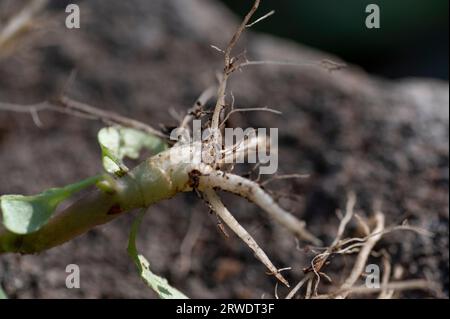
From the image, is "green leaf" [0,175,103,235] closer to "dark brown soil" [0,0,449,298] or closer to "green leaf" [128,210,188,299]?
"green leaf" [128,210,188,299]

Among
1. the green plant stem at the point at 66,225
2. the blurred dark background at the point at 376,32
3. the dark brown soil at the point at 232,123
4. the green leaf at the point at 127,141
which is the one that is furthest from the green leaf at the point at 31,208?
the blurred dark background at the point at 376,32

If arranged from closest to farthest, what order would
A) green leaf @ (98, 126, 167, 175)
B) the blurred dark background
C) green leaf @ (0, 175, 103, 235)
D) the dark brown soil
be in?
green leaf @ (0, 175, 103, 235) < green leaf @ (98, 126, 167, 175) < the dark brown soil < the blurred dark background

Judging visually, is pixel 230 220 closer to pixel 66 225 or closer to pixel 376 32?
pixel 66 225

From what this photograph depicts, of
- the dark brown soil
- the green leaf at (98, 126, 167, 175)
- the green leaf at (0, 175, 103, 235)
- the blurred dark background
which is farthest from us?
the blurred dark background

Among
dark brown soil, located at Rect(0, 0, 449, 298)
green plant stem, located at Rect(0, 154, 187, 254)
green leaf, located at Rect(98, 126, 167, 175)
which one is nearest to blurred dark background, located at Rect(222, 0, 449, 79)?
dark brown soil, located at Rect(0, 0, 449, 298)

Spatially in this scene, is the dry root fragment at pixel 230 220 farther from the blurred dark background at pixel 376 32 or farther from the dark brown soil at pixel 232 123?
the blurred dark background at pixel 376 32

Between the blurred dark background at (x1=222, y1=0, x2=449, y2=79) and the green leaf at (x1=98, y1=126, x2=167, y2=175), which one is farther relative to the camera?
the blurred dark background at (x1=222, y1=0, x2=449, y2=79)

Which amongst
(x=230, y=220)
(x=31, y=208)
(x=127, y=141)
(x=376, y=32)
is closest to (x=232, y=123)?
(x=127, y=141)
